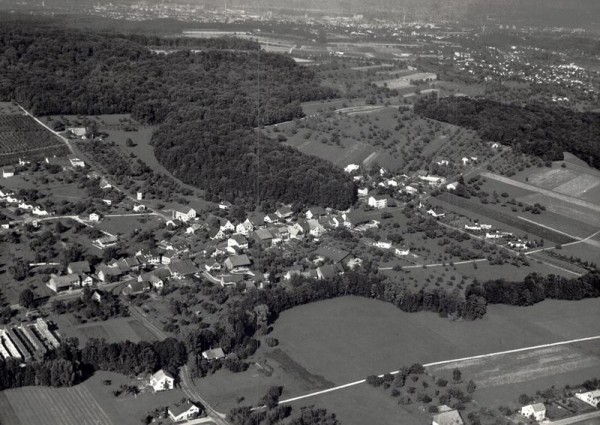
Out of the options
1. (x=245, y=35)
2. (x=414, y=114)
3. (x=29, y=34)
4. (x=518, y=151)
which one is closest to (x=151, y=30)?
(x=245, y=35)

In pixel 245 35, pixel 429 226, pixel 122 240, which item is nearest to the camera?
pixel 122 240

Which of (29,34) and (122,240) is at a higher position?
(29,34)

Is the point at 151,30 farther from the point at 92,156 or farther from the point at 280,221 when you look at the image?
the point at 280,221

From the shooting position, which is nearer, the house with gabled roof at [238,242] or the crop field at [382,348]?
the crop field at [382,348]

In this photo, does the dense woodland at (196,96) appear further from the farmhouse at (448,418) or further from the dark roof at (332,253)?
the farmhouse at (448,418)

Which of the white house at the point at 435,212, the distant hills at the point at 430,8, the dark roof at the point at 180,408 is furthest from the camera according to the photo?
the distant hills at the point at 430,8

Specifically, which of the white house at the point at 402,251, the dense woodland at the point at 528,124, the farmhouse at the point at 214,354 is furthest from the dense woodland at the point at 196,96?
the farmhouse at the point at 214,354

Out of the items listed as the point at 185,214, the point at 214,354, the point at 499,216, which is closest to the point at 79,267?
the point at 185,214
